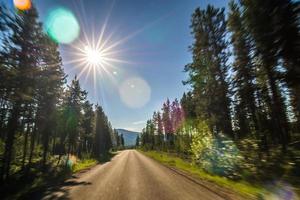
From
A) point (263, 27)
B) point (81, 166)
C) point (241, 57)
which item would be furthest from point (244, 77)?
point (81, 166)

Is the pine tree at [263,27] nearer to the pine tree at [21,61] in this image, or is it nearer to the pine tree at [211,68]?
the pine tree at [211,68]

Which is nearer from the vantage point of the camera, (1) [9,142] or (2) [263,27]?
(2) [263,27]

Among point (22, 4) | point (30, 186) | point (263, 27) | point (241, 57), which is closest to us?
point (30, 186)

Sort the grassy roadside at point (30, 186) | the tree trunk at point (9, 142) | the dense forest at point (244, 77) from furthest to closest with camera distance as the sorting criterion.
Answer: the tree trunk at point (9, 142)
the dense forest at point (244, 77)
the grassy roadside at point (30, 186)

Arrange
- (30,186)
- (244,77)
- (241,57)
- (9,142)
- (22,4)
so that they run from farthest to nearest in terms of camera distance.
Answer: (244,77) → (241,57) → (22,4) → (9,142) → (30,186)

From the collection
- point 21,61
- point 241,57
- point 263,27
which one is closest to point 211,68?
point 241,57

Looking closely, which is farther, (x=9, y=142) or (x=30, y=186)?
(x=9, y=142)

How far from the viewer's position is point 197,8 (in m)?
24.8

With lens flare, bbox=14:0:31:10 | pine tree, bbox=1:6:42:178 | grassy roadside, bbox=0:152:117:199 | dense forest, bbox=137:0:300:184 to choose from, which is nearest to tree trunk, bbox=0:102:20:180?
pine tree, bbox=1:6:42:178

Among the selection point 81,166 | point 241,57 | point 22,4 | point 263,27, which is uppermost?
point 22,4

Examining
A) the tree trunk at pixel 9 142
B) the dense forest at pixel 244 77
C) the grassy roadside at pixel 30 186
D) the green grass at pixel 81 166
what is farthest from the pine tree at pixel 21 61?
the dense forest at pixel 244 77

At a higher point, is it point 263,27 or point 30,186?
point 263,27

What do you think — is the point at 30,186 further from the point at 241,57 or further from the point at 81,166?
the point at 241,57

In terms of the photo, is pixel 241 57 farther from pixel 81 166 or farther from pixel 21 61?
pixel 81 166
